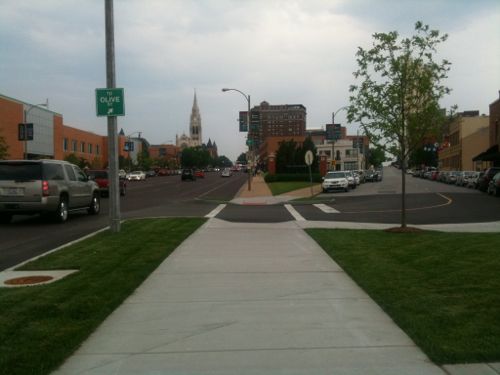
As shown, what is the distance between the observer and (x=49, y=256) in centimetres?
1038

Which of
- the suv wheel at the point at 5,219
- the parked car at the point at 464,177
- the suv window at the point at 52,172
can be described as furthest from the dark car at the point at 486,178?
the suv wheel at the point at 5,219

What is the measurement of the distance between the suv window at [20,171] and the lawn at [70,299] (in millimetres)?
5466

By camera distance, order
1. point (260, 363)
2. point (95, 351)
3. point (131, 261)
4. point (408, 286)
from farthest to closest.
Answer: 1. point (131, 261)
2. point (408, 286)
3. point (95, 351)
4. point (260, 363)

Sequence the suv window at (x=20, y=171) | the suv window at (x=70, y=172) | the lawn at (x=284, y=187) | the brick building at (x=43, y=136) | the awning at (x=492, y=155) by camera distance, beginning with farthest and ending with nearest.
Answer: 1. the brick building at (x=43, y=136)
2. the awning at (x=492, y=155)
3. the lawn at (x=284, y=187)
4. the suv window at (x=70, y=172)
5. the suv window at (x=20, y=171)

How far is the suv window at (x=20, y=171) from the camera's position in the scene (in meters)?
17.2

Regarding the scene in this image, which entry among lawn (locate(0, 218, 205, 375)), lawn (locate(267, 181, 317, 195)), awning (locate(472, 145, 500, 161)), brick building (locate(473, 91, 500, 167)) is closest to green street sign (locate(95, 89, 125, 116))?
lawn (locate(0, 218, 205, 375))

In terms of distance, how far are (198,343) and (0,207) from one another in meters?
13.4

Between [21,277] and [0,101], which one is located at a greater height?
[0,101]

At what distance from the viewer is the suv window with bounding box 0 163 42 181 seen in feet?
56.3

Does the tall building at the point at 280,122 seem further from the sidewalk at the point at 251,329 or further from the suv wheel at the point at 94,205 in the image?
the sidewalk at the point at 251,329

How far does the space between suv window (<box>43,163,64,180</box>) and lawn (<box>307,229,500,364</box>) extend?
901cm

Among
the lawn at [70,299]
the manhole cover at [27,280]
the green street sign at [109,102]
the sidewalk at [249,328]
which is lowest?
the manhole cover at [27,280]

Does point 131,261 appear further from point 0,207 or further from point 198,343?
point 0,207

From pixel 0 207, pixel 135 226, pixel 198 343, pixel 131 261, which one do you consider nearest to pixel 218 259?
pixel 131 261
